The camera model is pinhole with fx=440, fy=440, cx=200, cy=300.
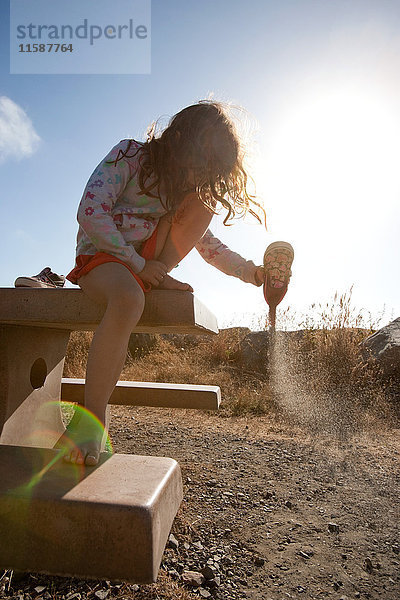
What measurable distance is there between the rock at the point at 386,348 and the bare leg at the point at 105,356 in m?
4.20

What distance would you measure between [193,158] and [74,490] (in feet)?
4.24

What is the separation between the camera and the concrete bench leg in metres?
1.84

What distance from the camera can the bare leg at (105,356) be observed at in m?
1.38

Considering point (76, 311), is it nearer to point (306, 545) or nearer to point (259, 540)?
point (259, 540)

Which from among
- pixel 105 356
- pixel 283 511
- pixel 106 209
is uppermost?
pixel 106 209

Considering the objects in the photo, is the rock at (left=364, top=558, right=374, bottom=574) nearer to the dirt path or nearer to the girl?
the dirt path

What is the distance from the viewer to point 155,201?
1.81 metres

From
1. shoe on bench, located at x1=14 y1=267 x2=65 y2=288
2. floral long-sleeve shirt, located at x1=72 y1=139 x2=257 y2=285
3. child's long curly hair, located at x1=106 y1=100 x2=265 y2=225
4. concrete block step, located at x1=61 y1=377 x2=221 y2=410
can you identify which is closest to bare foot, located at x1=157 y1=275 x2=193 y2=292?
floral long-sleeve shirt, located at x1=72 y1=139 x2=257 y2=285

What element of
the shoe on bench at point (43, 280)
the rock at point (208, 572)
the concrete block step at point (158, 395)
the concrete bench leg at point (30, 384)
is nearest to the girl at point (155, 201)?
the shoe on bench at point (43, 280)

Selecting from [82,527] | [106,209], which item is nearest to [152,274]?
[106,209]

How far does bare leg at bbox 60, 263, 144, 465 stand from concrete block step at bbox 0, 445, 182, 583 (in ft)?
0.40

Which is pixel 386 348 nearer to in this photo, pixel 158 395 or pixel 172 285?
pixel 158 395

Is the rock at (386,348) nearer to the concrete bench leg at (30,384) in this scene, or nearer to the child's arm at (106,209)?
the concrete bench leg at (30,384)

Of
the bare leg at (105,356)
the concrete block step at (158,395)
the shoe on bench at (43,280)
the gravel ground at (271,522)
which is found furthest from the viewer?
the concrete block step at (158,395)
